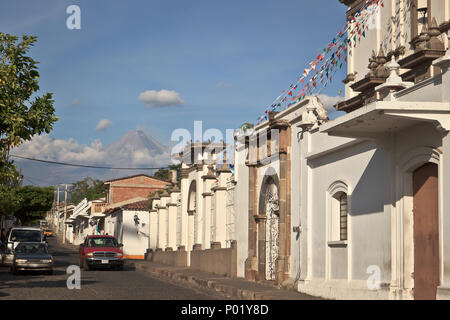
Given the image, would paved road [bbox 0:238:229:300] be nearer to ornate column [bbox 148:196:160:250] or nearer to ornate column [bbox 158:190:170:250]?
ornate column [bbox 158:190:170:250]

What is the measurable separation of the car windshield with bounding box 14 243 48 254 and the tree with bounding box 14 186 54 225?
1660 inches

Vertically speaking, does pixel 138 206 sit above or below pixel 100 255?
above

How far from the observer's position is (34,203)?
6831 centimetres

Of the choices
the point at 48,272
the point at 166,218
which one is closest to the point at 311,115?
the point at 48,272

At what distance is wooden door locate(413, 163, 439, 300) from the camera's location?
12211 millimetres

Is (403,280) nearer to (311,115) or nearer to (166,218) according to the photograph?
(311,115)

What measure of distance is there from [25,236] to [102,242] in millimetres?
4796

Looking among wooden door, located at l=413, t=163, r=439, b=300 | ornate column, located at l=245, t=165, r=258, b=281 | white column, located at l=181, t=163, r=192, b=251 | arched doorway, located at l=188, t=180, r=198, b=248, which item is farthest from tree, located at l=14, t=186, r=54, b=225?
wooden door, located at l=413, t=163, r=439, b=300

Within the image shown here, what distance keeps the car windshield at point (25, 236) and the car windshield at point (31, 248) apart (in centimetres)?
809

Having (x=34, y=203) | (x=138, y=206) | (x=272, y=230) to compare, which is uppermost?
(x=34, y=203)

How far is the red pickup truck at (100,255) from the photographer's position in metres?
30.9

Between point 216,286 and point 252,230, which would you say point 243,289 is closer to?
point 216,286

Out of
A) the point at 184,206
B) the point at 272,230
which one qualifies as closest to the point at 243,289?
the point at 272,230

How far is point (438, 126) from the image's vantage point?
11.5 meters
